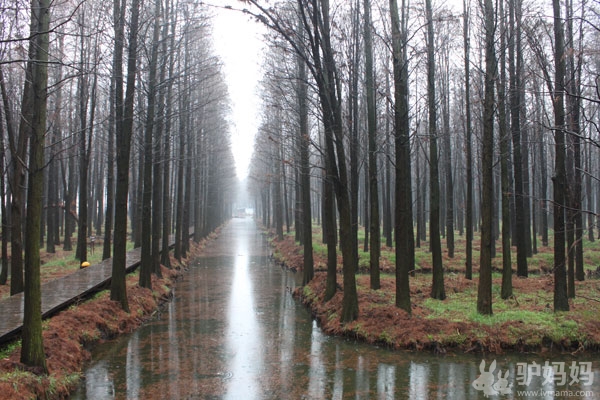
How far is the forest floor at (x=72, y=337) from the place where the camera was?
562 centimetres

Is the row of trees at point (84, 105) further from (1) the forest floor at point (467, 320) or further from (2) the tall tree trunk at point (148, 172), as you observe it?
(1) the forest floor at point (467, 320)

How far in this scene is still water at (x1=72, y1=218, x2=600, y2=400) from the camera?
6406 mm

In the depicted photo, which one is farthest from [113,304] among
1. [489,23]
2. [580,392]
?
[489,23]

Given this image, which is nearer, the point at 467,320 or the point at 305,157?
the point at 467,320

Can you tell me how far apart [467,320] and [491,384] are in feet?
7.94

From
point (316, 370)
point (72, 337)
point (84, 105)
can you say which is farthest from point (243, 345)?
point (84, 105)

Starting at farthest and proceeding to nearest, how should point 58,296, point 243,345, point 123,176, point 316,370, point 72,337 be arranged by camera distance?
point 123,176
point 58,296
point 243,345
point 72,337
point 316,370

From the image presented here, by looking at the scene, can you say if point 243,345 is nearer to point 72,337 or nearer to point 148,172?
point 72,337

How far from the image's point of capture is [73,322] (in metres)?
8.62

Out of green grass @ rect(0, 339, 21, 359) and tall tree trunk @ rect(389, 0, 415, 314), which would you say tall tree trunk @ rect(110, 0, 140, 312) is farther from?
tall tree trunk @ rect(389, 0, 415, 314)

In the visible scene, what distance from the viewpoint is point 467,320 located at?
9008mm

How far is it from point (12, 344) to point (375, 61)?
1216 cm

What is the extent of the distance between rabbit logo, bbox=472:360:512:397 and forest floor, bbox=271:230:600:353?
1.06 m

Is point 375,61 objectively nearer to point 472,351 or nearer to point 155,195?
point 155,195
